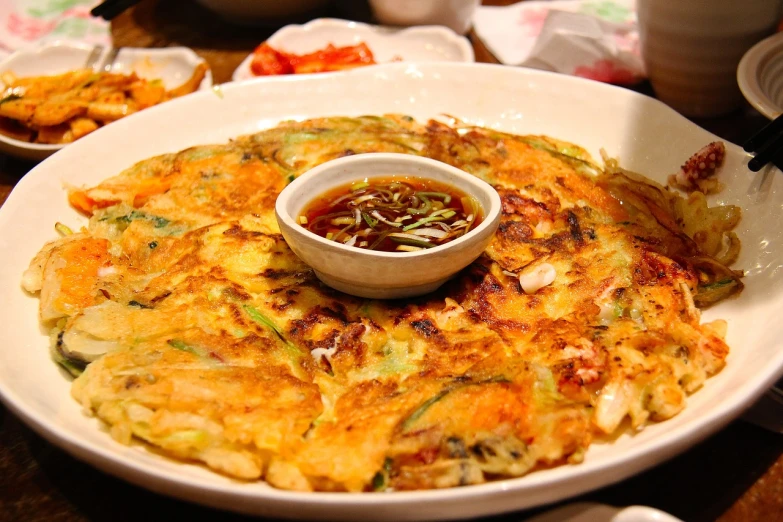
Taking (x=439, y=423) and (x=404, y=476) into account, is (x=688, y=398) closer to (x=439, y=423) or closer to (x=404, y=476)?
(x=439, y=423)

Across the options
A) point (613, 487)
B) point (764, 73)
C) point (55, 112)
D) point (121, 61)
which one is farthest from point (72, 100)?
point (764, 73)

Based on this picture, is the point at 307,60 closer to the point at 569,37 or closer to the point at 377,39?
the point at 377,39

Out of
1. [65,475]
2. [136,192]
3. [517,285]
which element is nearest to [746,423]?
[517,285]

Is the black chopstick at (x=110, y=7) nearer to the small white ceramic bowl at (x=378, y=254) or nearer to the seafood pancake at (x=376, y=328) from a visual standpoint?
the seafood pancake at (x=376, y=328)

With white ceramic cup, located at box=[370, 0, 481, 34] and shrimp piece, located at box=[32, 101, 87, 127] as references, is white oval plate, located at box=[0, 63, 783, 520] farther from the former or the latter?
white ceramic cup, located at box=[370, 0, 481, 34]

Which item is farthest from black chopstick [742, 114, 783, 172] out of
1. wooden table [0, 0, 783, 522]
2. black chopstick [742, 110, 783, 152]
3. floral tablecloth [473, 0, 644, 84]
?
floral tablecloth [473, 0, 644, 84]

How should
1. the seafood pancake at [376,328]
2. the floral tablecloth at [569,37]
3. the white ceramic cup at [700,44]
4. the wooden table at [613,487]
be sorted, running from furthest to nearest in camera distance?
the floral tablecloth at [569,37] → the white ceramic cup at [700,44] → the wooden table at [613,487] → the seafood pancake at [376,328]

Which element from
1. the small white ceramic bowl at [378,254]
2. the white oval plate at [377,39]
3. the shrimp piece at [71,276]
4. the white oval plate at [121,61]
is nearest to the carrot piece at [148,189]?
the shrimp piece at [71,276]

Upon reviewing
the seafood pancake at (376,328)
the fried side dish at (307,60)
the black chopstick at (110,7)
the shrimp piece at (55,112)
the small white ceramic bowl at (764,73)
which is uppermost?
the small white ceramic bowl at (764,73)
